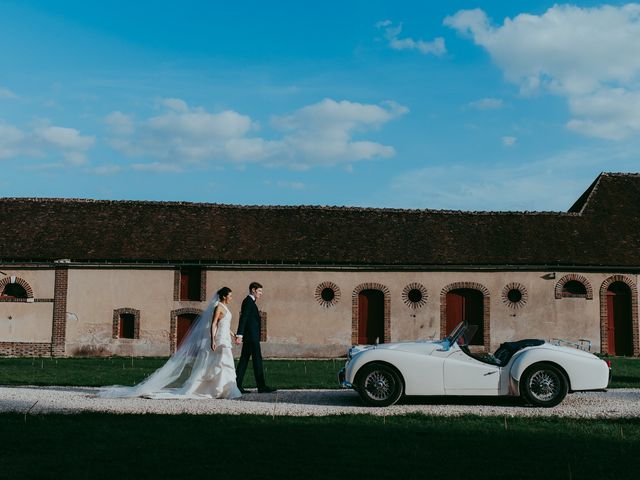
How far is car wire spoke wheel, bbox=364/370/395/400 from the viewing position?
9.29 meters

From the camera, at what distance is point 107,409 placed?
888 cm

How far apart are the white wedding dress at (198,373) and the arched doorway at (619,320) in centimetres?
1809

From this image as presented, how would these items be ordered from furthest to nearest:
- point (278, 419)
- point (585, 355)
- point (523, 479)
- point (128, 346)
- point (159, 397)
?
point (128, 346), point (159, 397), point (585, 355), point (278, 419), point (523, 479)

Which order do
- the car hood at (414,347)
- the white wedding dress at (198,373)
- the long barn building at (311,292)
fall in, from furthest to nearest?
1. the long barn building at (311,292)
2. the white wedding dress at (198,373)
3. the car hood at (414,347)

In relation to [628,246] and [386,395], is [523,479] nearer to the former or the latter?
[386,395]

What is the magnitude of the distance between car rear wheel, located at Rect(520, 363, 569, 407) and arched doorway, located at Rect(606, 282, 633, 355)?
16.8 metres

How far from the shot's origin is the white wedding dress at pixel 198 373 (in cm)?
1042

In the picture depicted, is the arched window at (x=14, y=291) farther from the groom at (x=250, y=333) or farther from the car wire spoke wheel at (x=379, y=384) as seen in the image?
the car wire spoke wheel at (x=379, y=384)

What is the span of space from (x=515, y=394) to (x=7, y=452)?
6333 millimetres

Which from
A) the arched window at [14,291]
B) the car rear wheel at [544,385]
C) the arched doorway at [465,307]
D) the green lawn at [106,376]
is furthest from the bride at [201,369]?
the arched window at [14,291]

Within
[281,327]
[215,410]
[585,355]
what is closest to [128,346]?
[281,327]

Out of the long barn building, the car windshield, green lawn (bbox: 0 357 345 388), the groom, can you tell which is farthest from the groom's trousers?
the long barn building

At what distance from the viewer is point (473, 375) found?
938 centimetres

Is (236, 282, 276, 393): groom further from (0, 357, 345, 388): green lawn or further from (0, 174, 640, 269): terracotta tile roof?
(0, 174, 640, 269): terracotta tile roof
